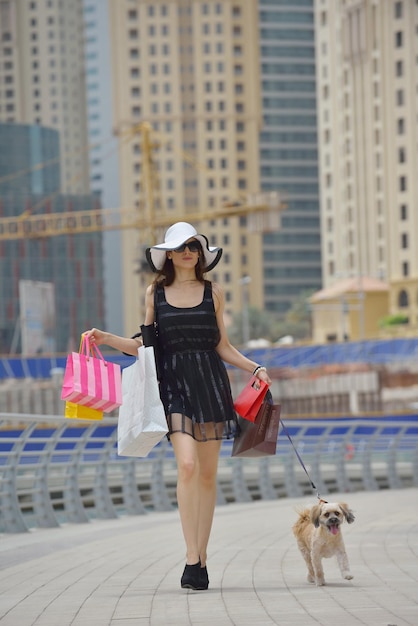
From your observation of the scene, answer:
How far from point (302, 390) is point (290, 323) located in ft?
306

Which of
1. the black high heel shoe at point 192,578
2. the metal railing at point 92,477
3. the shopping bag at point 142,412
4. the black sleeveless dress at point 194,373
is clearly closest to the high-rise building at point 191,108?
the metal railing at point 92,477

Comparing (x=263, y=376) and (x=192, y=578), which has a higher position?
(x=263, y=376)

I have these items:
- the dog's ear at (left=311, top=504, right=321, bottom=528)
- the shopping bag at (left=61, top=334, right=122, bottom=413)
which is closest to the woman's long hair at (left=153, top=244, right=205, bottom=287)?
the shopping bag at (left=61, top=334, right=122, bottom=413)

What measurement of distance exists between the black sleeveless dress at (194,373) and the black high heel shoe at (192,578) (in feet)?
2.36

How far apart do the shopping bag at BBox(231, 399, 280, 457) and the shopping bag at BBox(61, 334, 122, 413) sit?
75cm

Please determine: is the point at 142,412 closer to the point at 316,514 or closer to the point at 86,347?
the point at 86,347

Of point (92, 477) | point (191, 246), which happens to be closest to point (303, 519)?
point (191, 246)

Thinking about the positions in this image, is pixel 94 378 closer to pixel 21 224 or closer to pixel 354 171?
pixel 354 171

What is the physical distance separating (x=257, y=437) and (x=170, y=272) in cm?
108

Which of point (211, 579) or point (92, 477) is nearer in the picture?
point (211, 579)

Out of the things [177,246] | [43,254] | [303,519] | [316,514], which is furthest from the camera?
[43,254]

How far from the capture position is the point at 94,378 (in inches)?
348

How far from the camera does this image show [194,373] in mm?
8852

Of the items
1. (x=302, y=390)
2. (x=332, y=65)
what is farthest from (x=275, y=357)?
(x=332, y=65)
